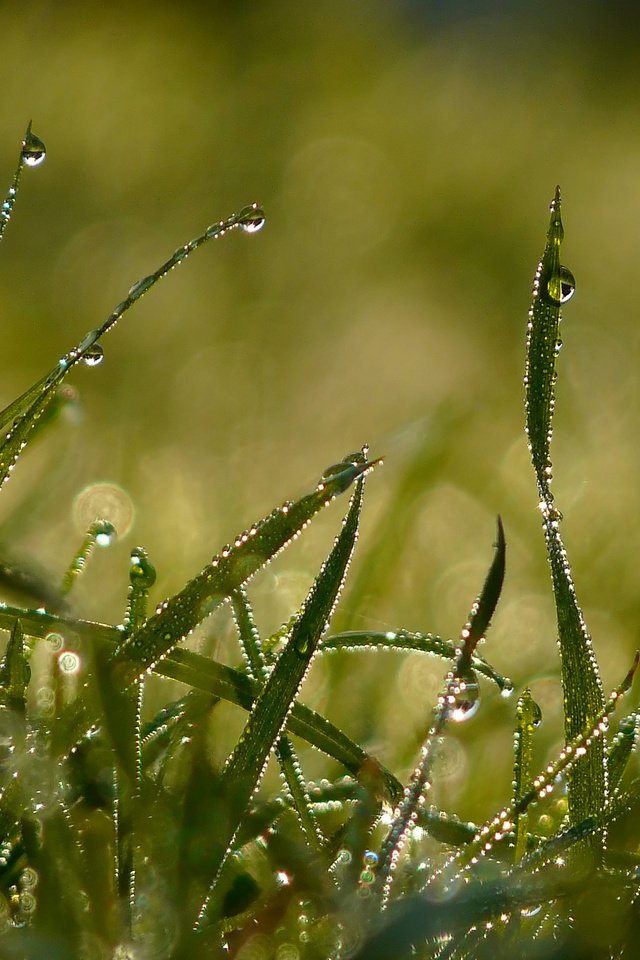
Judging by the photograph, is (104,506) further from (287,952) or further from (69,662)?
(287,952)

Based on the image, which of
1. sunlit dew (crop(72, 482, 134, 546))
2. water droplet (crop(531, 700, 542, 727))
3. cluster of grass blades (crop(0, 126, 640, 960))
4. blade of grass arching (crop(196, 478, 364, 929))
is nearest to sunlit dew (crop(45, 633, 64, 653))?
cluster of grass blades (crop(0, 126, 640, 960))

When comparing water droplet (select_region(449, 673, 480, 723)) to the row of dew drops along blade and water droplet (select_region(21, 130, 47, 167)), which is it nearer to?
the row of dew drops along blade

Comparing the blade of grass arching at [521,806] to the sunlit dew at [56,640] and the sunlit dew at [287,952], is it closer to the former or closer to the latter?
the sunlit dew at [287,952]

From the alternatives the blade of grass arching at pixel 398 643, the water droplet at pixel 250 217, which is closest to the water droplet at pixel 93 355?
the water droplet at pixel 250 217

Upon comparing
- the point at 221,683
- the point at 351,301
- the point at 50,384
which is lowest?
the point at 221,683

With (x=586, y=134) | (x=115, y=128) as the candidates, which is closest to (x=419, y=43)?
(x=586, y=134)

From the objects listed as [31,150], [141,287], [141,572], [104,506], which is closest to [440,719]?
[141,572]
